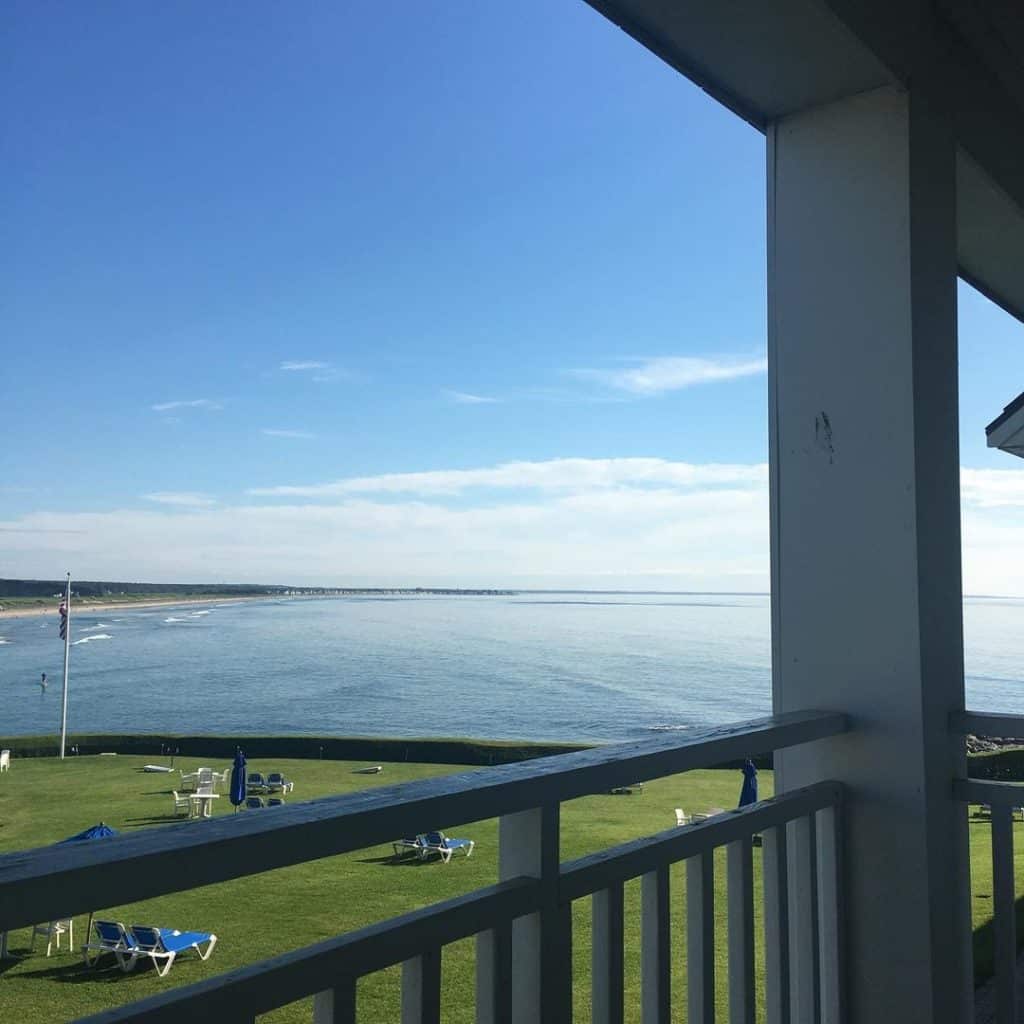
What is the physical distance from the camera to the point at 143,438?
780cm

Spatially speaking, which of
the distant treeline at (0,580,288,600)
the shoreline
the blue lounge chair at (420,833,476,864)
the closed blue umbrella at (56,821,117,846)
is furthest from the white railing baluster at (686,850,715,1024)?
the blue lounge chair at (420,833,476,864)

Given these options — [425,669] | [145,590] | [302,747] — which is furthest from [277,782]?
[425,669]

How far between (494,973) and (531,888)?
0.09 metres

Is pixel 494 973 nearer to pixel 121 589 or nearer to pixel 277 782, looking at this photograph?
pixel 121 589

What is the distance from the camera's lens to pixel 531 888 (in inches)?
34.2

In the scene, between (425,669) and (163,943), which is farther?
(425,669)

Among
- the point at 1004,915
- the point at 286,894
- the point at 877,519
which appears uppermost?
the point at 877,519

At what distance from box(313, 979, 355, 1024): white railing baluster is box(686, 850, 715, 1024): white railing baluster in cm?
54

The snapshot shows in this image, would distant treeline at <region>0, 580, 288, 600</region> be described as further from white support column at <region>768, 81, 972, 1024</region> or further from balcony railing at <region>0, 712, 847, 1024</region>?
white support column at <region>768, 81, 972, 1024</region>

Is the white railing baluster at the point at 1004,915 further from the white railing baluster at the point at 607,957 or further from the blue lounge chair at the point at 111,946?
the blue lounge chair at the point at 111,946

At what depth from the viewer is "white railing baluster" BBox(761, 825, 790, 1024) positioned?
128 cm

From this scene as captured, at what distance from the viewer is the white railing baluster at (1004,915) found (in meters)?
1.42

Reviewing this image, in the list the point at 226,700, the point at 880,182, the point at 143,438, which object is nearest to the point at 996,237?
the point at 880,182

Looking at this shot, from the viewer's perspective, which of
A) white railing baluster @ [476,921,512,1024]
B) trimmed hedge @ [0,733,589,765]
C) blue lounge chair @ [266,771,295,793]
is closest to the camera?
white railing baluster @ [476,921,512,1024]
